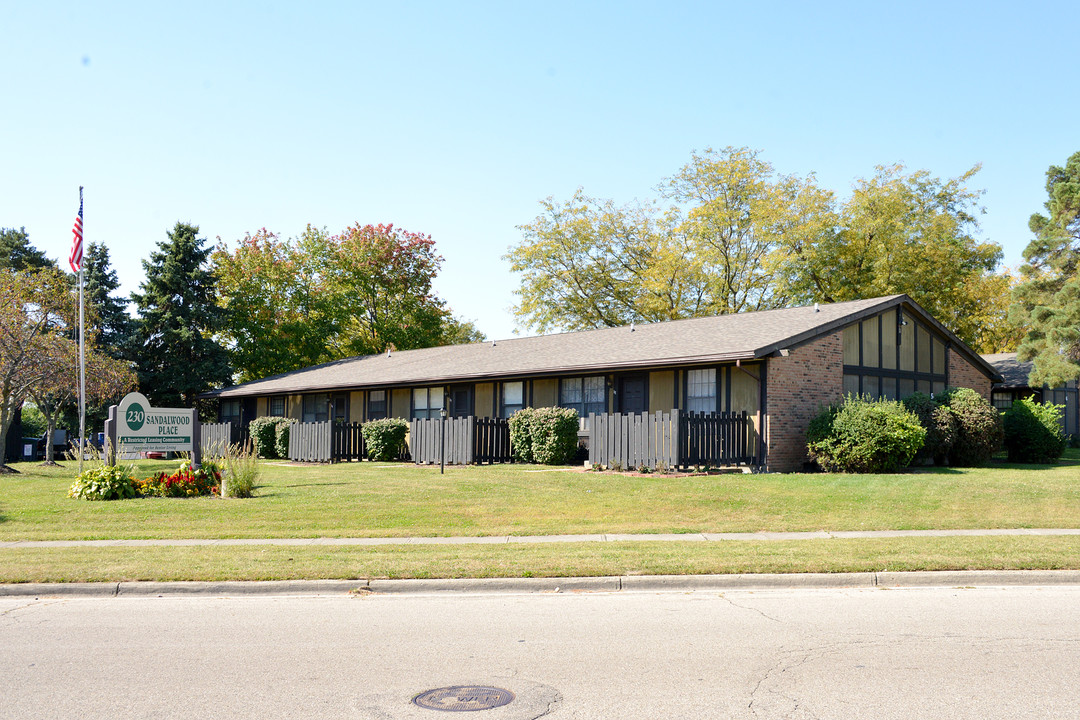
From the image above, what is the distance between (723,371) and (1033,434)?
10.1 metres

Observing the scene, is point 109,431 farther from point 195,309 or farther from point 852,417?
point 195,309

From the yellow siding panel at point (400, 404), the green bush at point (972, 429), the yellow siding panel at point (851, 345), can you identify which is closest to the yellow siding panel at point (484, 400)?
the yellow siding panel at point (400, 404)

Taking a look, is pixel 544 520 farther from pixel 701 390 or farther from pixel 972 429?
pixel 972 429

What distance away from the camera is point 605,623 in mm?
7684

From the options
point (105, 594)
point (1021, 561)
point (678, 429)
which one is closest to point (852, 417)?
point (678, 429)

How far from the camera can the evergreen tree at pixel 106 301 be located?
43.6 meters

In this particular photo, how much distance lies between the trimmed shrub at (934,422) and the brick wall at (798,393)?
6.27ft

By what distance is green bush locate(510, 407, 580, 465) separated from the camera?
78.9ft

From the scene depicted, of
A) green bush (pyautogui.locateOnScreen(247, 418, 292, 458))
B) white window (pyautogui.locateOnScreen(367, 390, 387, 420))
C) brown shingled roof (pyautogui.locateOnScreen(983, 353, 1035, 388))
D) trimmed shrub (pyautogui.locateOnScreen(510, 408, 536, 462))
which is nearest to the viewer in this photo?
trimmed shrub (pyautogui.locateOnScreen(510, 408, 536, 462))

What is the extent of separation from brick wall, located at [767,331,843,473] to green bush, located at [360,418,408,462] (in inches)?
480

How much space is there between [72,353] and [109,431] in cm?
1224

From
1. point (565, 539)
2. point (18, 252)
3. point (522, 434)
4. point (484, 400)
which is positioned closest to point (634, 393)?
point (522, 434)

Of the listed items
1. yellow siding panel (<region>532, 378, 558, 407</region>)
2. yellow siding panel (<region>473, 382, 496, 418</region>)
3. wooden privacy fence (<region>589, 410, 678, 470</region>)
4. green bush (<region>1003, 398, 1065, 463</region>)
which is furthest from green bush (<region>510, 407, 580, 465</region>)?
green bush (<region>1003, 398, 1065, 463</region>)

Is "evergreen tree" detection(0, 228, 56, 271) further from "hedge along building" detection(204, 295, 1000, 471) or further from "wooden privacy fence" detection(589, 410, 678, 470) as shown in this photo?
"wooden privacy fence" detection(589, 410, 678, 470)
